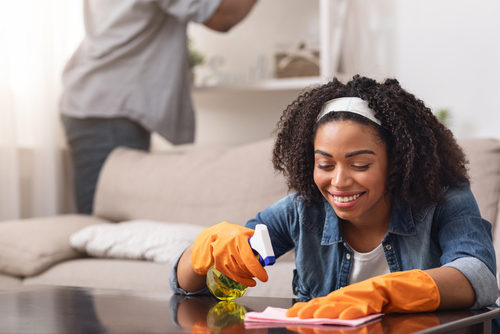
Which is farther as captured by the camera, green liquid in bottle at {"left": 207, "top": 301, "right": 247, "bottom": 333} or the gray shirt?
the gray shirt

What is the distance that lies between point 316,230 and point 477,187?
64 centimetres

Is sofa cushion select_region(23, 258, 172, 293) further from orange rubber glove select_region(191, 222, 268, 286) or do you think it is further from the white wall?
the white wall

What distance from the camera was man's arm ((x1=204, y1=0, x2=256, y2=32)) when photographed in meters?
2.13

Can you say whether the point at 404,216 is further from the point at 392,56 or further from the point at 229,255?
the point at 392,56

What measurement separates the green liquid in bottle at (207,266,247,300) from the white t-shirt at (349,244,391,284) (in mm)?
229

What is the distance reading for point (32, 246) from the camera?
1629 mm

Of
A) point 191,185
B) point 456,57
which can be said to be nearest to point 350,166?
point 191,185

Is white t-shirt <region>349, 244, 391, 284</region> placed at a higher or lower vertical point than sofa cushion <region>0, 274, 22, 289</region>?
higher

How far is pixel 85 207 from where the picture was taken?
2246 millimetres

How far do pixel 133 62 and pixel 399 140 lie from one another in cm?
164

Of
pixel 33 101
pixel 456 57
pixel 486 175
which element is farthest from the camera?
pixel 33 101

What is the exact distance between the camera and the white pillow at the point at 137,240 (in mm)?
1532

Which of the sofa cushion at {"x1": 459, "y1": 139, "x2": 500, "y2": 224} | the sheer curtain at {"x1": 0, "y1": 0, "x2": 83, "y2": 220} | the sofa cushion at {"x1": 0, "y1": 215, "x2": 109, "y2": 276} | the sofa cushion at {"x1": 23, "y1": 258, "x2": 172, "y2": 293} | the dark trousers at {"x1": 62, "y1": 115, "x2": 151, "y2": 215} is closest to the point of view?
the sofa cushion at {"x1": 459, "y1": 139, "x2": 500, "y2": 224}

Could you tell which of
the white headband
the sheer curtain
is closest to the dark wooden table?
the white headband
